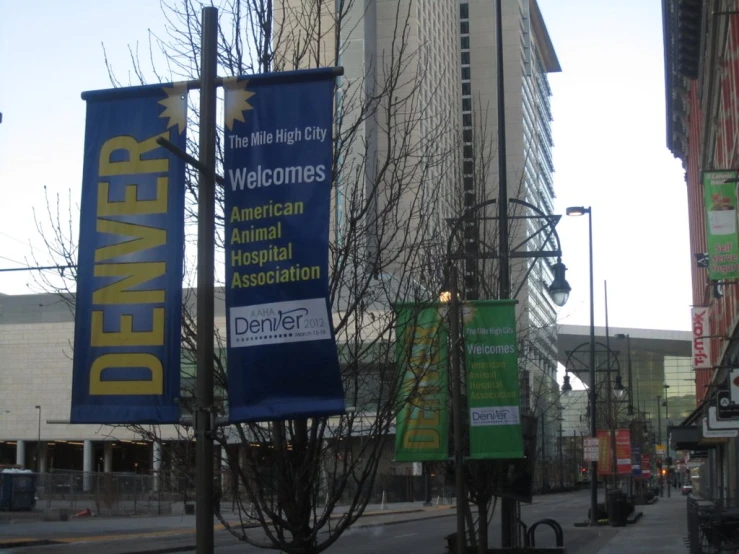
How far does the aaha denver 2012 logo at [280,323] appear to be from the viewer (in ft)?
23.0

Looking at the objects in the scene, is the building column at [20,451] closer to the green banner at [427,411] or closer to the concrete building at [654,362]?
the concrete building at [654,362]

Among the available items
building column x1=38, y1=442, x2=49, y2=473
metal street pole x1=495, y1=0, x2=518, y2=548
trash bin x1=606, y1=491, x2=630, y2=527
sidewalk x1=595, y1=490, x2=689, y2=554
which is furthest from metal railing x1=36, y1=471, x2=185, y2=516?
building column x1=38, y1=442, x2=49, y2=473

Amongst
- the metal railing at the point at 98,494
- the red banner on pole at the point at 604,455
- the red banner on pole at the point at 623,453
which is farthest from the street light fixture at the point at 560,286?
the metal railing at the point at 98,494

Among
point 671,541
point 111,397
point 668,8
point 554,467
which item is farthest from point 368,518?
point 554,467

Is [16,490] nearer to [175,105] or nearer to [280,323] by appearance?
[175,105]

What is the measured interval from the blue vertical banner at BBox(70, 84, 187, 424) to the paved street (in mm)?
19129

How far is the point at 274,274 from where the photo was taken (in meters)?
7.10

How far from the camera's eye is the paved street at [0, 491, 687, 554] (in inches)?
1121

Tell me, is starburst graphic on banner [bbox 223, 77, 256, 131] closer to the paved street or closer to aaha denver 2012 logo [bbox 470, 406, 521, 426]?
aaha denver 2012 logo [bbox 470, 406, 521, 426]

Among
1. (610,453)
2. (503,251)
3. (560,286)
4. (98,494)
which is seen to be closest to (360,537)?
(610,453)

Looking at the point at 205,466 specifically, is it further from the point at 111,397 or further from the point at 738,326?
the point at 738,326

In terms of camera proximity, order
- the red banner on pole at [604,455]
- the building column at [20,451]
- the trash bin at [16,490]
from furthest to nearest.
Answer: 1. the building column at [20,451]
2. the trash bin at [16,490]
3. the red banner on pole at [604,455]

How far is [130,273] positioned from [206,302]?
56 cm

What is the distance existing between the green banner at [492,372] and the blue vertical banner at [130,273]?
9.13 metres
